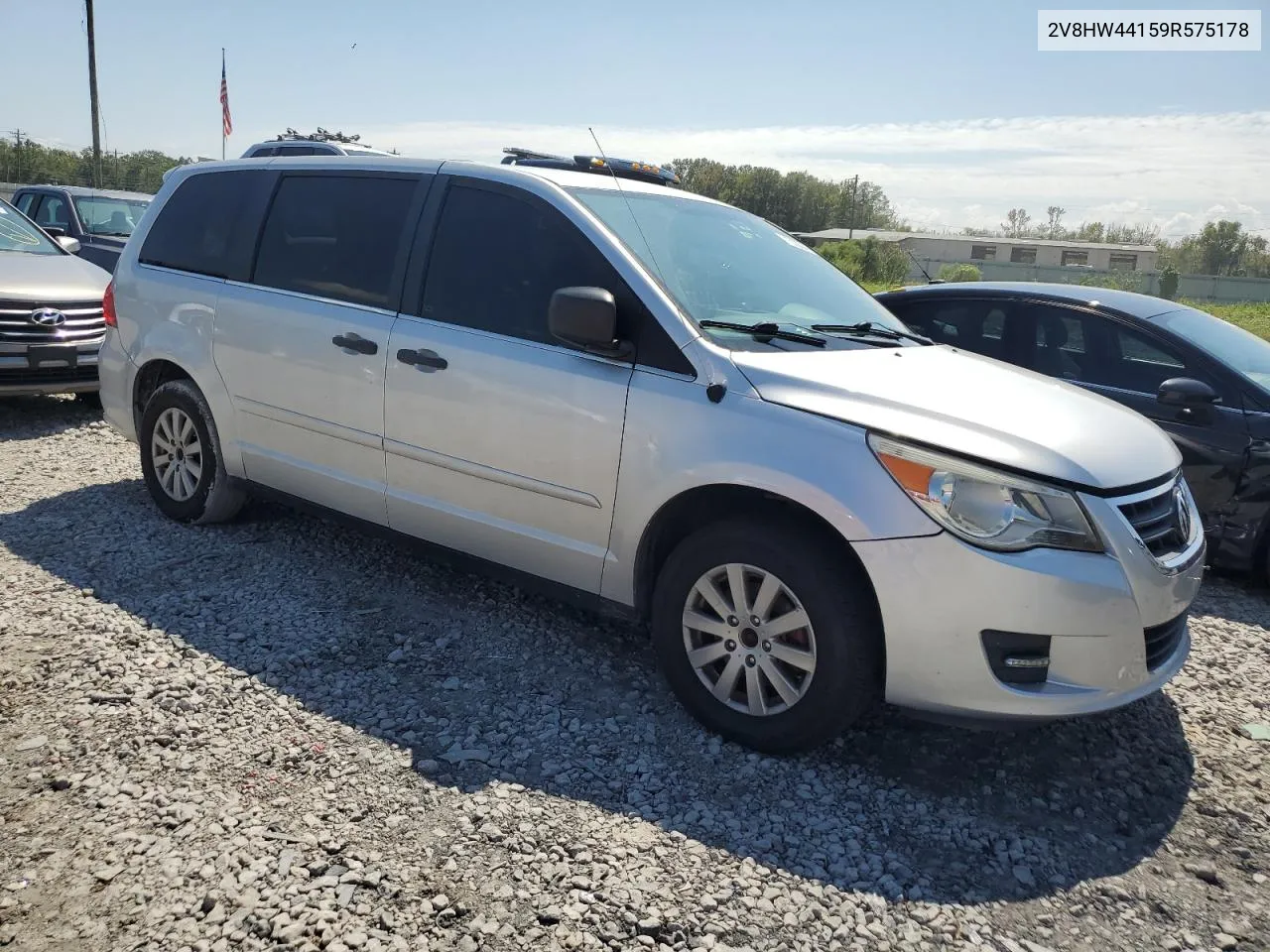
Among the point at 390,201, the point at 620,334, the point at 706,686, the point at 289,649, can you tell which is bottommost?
the point at 289,649

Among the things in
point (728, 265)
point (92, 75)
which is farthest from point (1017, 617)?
point (92, 75)

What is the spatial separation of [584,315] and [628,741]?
4.87ft

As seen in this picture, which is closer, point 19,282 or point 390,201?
point 390,201

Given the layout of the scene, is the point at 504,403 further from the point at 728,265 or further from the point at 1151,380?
the point at 1151,380

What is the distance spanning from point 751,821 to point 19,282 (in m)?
7.22

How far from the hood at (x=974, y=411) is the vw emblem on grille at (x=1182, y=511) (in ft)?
0.34

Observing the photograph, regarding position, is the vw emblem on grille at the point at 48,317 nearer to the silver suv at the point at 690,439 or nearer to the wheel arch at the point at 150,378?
the wheel arch at the point at 150,378

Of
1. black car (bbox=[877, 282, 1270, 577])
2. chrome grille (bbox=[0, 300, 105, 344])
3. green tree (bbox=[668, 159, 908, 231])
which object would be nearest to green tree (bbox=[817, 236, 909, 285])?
green tree (bbox=[668, 159, 908, 231])

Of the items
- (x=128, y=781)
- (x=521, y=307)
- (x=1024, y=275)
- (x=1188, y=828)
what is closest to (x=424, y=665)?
(x=128, y=781)

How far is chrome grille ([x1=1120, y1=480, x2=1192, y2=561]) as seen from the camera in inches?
119

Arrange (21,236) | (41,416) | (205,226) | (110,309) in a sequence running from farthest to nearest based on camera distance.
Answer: (21,236) < (41,416) < (110,309) < (205,226)

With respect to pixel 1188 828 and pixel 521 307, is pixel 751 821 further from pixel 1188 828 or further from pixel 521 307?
pixel 521 307

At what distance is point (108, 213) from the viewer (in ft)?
40.1

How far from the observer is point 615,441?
11.3 ft
